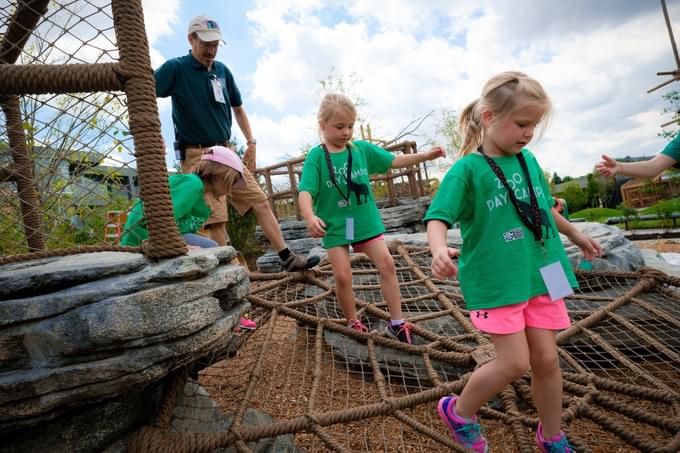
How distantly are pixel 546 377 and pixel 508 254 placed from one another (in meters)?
0.39

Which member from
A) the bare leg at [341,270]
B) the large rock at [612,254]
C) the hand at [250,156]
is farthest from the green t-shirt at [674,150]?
the hand at [250,156]

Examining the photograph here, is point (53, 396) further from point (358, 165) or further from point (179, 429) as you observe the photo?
point (358, 165)

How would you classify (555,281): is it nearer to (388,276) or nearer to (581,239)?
(581,239)

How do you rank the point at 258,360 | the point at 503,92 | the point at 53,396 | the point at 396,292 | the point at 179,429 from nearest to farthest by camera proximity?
the point at 53,396
the point at 503,92
the point at 179,429
the point at 258,360
the point at 396,292

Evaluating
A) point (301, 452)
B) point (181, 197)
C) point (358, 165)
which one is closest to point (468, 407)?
point (301, 452)

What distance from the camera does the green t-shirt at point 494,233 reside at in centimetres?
121

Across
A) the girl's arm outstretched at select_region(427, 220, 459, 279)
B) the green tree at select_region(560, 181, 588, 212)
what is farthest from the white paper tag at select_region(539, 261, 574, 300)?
the green tree at select_region(560, 181, 588, 212)

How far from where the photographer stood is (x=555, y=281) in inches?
48.4

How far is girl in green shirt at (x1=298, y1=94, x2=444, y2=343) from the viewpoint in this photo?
7.08 feet

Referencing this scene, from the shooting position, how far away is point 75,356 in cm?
112

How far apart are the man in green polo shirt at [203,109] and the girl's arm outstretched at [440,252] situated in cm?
161

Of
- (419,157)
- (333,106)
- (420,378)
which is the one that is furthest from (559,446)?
(333,106)

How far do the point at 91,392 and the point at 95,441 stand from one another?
0.26 m

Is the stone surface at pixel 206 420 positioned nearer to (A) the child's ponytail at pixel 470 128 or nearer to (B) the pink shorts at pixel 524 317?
(B) the pink shorts at pixel 524 317
